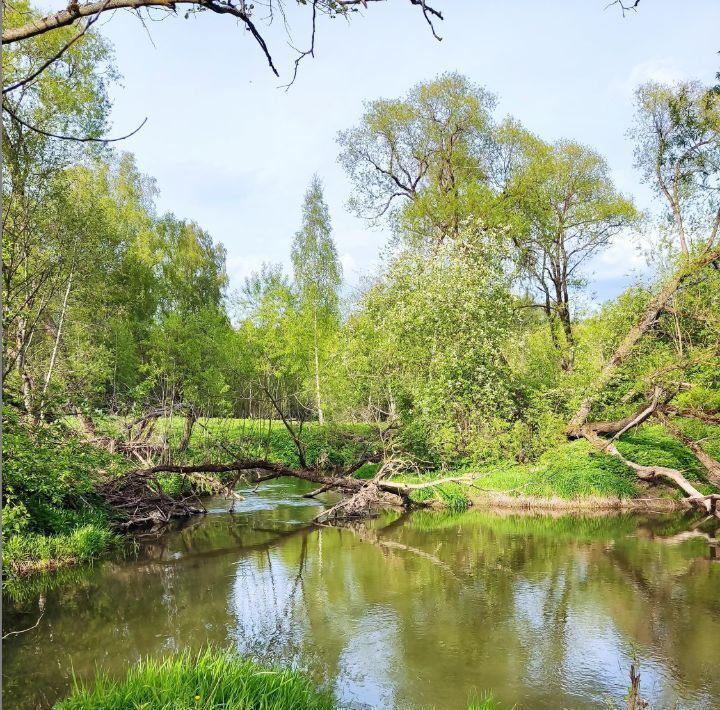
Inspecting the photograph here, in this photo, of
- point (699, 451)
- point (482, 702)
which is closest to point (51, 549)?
point (482, 702)

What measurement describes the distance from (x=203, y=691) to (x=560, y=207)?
1056 inches

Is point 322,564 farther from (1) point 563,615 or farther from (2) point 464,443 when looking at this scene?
(2) point 464,443

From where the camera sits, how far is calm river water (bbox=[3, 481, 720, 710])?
290 inches

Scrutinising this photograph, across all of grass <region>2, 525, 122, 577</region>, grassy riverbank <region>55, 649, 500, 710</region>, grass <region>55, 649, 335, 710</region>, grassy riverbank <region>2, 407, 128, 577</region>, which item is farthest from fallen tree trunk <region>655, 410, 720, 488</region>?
grass <region>2, 525, 122, 577</region>

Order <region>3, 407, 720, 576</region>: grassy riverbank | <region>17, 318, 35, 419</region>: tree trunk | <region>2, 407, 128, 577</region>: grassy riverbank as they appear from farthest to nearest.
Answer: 1. <region>17, 318, 35, 419</region>: tree trunk
2. <region>3, 407, 720, 576</region>: grassy riverbank
3. <region>2, 407, 128, 577</region>: grassy riverbank

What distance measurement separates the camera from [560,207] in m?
28.0

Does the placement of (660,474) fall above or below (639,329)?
below

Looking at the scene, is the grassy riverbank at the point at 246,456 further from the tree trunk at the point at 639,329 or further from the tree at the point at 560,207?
the tree at the point at 560,207

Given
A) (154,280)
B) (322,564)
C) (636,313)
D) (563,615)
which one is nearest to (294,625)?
(322,564)

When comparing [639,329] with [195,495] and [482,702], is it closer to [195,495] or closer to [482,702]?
[195,495]

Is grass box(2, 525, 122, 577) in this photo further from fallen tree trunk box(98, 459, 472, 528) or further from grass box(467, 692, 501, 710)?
grass box(467, 692, 501, 710)

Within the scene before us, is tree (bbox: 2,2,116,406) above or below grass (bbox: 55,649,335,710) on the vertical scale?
above

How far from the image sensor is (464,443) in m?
20.6

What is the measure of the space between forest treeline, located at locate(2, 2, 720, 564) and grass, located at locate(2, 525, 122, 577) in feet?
7.77
